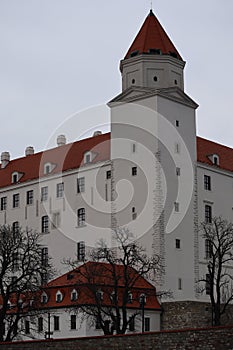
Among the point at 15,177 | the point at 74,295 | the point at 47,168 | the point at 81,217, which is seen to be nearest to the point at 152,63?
the point at 81,217

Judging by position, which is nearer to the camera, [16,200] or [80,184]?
[80,184]

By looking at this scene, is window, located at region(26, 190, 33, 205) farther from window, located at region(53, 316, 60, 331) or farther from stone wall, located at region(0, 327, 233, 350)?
stone wall, located at region(0, 327, 233, 350)

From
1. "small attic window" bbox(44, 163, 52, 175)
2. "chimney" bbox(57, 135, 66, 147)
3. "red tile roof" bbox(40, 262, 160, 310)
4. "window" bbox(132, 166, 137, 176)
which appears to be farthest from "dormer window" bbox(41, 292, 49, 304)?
"chimney" bbox(57, 135, 66, 147)

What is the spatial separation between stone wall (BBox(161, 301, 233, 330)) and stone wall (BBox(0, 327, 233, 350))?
998 inches

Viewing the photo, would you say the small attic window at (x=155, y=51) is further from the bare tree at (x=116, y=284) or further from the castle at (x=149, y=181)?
the bare tree at (x=116, y=284)

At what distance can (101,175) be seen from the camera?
73.6m

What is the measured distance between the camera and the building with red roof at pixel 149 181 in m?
69.2

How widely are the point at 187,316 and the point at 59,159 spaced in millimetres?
22149

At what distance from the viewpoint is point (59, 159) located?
80125 mm

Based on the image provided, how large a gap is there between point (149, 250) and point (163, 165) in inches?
287

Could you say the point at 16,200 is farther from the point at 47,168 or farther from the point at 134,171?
the point at 134,171

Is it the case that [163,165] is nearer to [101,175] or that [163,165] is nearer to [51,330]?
[101,175]

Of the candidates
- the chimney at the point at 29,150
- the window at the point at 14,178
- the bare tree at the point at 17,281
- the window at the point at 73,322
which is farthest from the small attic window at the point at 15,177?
the window at the point at 73,322

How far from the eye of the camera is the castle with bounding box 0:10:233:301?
69.2 m
